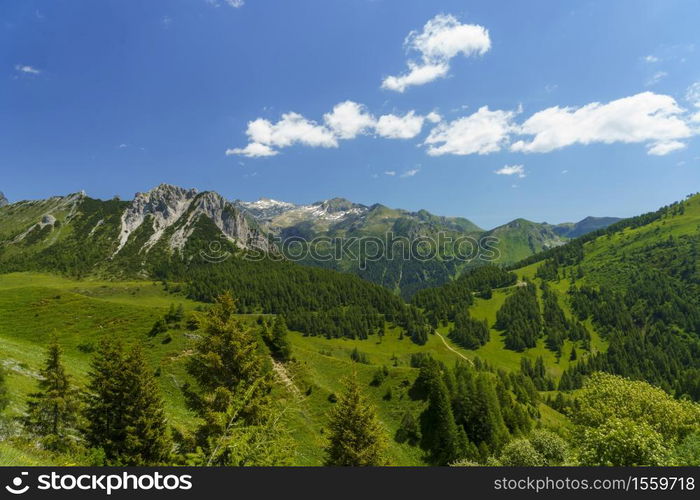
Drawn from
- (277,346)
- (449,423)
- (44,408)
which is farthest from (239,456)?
(277,346)

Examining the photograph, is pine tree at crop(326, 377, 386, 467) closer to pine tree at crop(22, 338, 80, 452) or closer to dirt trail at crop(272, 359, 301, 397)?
pine tree at crop(22, 338, 80, 452)

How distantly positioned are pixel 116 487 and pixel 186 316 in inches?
2691

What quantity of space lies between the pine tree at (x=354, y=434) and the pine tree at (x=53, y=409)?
2069cm

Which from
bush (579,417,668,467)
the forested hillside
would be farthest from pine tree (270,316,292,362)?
bush (579,417,668,467)

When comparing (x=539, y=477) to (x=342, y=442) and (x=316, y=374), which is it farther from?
(x=316, y=374)

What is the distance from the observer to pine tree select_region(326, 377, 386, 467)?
2967 centimetres

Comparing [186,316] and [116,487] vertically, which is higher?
[116,487]

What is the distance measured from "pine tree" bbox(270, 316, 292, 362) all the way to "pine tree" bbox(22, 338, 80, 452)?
39.4 m

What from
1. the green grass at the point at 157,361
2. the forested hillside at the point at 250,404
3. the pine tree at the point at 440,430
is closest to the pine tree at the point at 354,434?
the forested hillside at the point at 250,404

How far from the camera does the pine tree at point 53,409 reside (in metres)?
26.0

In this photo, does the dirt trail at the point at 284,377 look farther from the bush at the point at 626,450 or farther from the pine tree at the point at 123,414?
the bush at the point at 626,450

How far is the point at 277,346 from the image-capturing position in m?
66.5

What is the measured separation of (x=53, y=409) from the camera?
88.6ft

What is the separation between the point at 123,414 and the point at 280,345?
39.8 m
